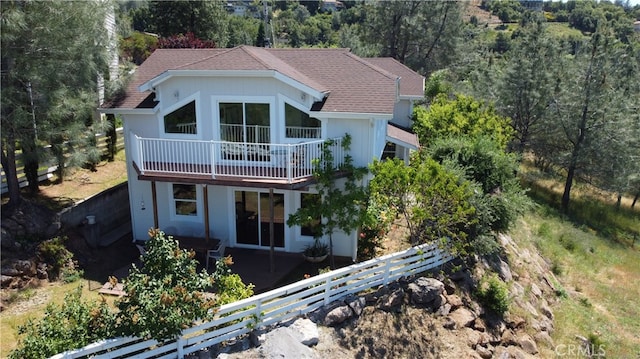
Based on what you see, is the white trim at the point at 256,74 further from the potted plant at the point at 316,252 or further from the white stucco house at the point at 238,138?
the potted plant at the point at 316,252

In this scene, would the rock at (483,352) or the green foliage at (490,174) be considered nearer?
the rock at (483,352)

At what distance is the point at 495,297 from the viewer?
13797mm

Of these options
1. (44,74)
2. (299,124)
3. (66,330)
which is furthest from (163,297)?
(44,74)

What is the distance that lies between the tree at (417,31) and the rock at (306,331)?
3726cm

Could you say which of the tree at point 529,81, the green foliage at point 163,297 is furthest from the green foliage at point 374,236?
the tree at point 529,81

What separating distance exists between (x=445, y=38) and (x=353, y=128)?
34.0 meters

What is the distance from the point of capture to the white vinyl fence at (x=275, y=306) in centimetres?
913

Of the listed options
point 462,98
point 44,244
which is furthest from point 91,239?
point 462,98

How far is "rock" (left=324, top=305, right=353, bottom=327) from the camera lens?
11.6 meters

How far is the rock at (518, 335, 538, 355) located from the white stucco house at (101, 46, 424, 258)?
5758mm

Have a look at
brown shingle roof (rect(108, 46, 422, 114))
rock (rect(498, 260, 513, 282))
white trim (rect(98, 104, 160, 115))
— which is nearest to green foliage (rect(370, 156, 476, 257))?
brown shingle roof (rect(108, 46, 422, 114))

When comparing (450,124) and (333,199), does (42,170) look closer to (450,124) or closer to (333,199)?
(333,199)

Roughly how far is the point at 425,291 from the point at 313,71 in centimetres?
886

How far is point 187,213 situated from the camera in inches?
619
